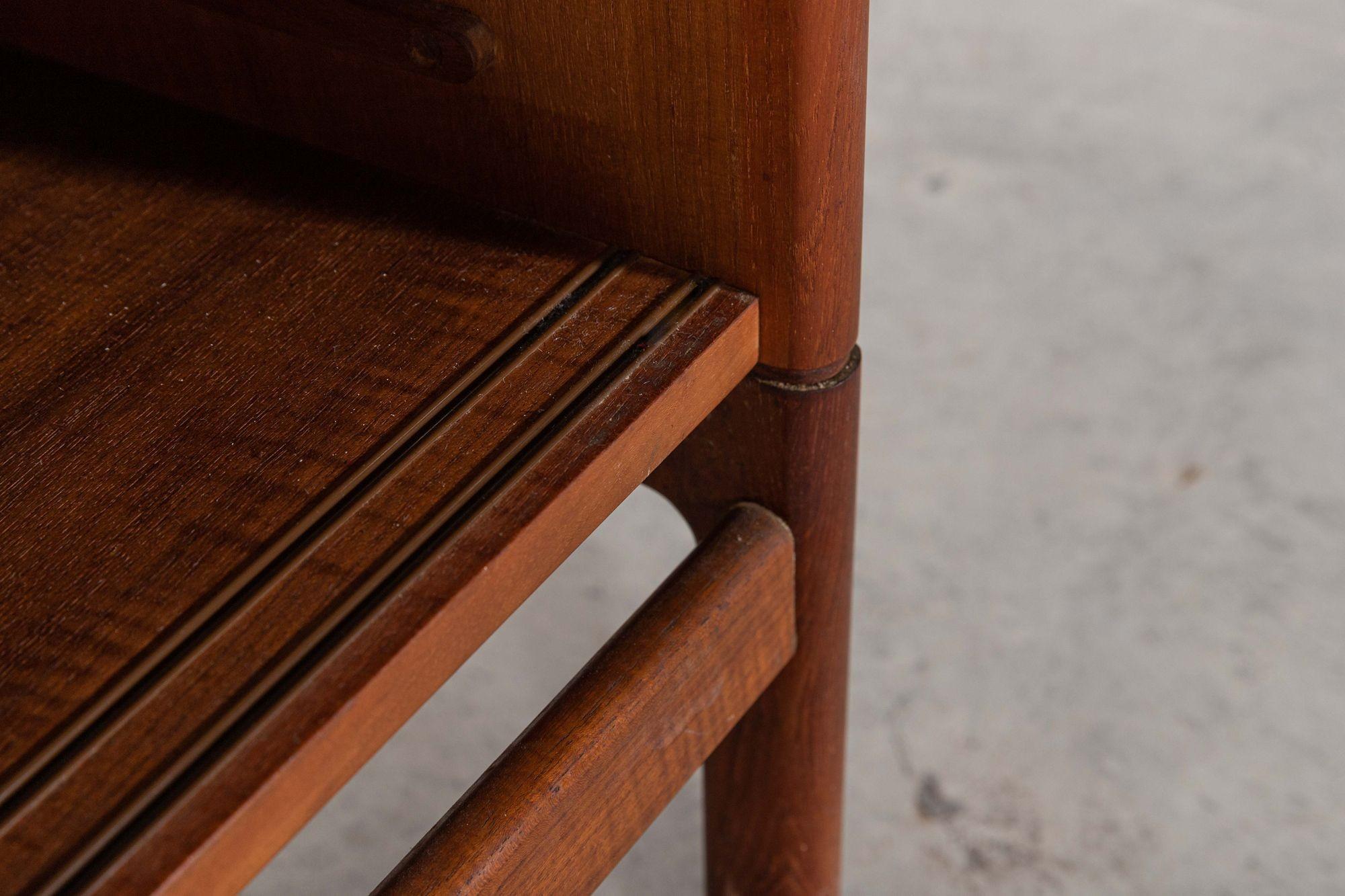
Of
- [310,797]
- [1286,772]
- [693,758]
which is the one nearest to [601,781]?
[693,758]

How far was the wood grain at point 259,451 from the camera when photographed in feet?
1.41

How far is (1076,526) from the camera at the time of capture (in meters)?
1.28

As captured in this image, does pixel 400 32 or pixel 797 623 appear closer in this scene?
pixel 400 32

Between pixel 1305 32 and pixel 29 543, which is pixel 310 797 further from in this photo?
pixel 1305 32

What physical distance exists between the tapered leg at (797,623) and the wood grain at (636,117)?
0.03 m

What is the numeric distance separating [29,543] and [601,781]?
0.76 ft

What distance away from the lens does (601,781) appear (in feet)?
1.96

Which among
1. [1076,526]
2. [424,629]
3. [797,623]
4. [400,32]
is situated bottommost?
[1076,526]

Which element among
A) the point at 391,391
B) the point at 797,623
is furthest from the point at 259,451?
the point at 797,623

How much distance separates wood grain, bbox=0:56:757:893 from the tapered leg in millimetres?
59

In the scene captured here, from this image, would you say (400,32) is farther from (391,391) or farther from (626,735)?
(626,735)

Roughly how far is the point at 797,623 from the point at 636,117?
28cm

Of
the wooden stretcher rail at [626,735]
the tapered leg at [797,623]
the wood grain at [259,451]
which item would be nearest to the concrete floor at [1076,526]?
the tapered leg at [797,623]

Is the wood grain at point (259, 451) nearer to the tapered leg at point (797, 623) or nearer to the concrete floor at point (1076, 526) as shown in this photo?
the tapered leg at point (797, 623)
